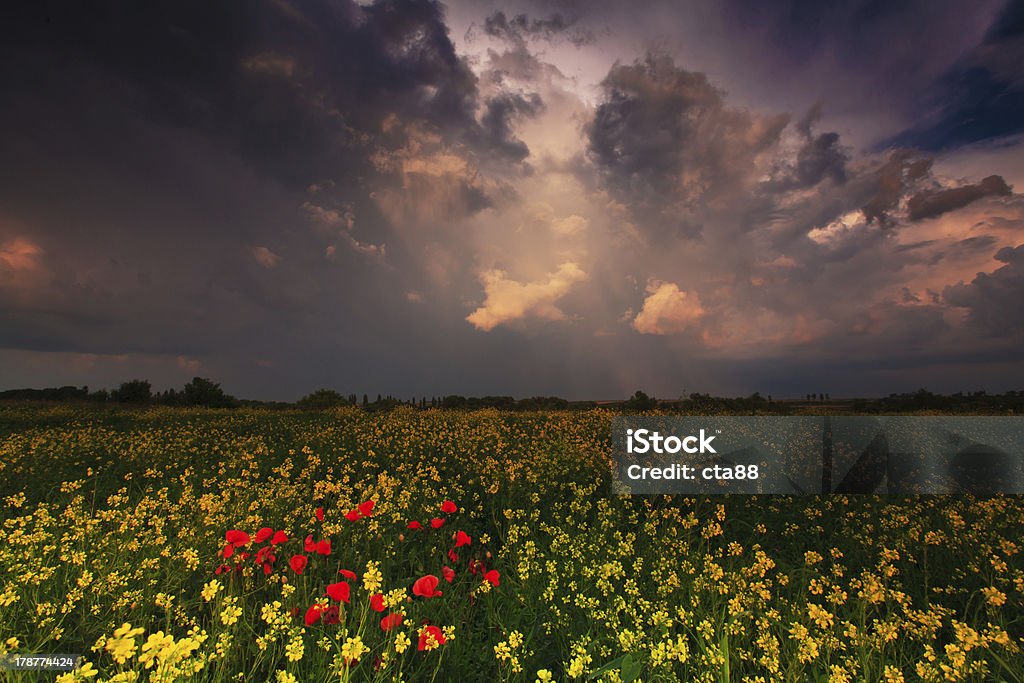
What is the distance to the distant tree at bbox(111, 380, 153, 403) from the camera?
103 feet

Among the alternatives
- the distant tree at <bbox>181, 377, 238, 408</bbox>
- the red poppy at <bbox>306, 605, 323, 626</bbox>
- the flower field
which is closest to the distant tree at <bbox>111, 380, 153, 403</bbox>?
the distant tree at <bbox>181, 377, 238, 408</bbox>

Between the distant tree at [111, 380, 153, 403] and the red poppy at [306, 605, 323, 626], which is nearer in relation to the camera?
the red poppy at [306, 605, 323, 626]

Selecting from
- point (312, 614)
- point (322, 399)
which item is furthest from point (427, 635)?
point (322, 399)

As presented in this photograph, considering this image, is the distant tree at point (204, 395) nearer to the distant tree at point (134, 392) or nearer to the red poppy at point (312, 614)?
the distant tree at point (134, 392)

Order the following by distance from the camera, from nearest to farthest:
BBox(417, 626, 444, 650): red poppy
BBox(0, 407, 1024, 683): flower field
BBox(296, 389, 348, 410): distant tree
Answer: BBox(417, 626, 444, 650): red poppy → BBox(0, 407, 1024, 683): flower field → BBox(296, 389, 348, 410): distant tree

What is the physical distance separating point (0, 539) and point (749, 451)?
38.7 feet

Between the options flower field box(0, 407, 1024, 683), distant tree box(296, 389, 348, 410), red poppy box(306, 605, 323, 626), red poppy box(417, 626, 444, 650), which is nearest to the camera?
red poppy box(417, 626, 444, 650)

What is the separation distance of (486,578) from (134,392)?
35828 millimetres

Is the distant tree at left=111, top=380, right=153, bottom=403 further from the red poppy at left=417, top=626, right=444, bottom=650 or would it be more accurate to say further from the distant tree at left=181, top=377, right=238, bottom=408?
the red poppy at left=417, top=626, right=444, bottom=650

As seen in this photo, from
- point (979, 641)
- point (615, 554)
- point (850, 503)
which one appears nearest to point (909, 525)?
point (850, 503)

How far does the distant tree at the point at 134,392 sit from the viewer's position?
31422mm

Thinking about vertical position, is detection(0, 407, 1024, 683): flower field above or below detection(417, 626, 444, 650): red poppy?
below

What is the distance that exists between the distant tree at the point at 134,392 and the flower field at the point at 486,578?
2308 centimetres

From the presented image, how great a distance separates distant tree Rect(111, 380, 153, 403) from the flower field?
909 inches
